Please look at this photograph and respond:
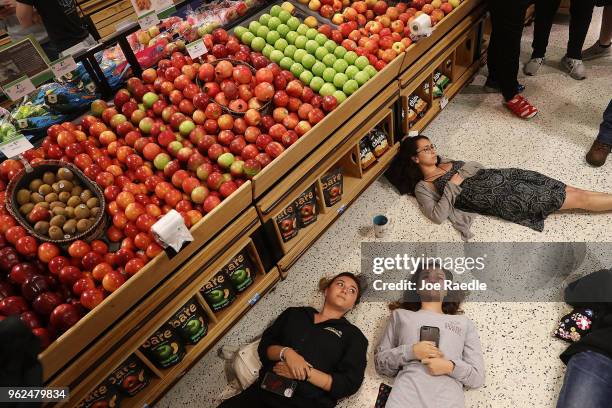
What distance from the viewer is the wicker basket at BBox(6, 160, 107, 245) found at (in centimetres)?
218

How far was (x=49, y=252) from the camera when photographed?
2.15 m

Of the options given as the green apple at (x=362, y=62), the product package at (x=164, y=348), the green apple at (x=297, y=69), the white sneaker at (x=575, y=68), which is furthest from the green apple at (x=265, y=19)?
the white sneaker at (x=575, y=68)

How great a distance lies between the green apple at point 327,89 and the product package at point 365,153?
21.3 inches

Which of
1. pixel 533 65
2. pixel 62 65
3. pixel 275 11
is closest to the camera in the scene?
pixel 62 65

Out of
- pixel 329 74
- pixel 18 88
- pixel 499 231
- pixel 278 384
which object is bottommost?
pixel 499 231

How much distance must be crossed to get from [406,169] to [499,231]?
2.63 ft

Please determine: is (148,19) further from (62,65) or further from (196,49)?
(62,65)

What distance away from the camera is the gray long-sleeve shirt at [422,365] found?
7.15 ft

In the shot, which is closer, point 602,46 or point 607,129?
point 607,129

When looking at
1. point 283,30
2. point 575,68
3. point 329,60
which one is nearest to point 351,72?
point 329,60

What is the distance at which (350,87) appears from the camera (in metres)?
2.89

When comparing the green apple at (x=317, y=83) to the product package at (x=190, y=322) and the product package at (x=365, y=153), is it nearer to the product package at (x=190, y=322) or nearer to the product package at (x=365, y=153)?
the product package at (x=365, y=153)

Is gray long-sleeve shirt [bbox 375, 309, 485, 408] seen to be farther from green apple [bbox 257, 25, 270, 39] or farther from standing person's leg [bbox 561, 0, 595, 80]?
standing person's leg [bbox 561, 0, 595, 80]

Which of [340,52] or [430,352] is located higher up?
[340,52]
